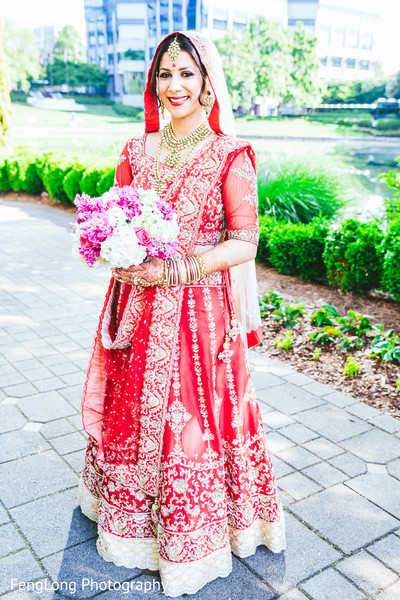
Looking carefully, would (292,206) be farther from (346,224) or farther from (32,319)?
(32,319)

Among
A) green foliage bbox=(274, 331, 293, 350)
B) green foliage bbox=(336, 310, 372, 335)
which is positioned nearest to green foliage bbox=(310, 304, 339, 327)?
green foliage bbox=(336, 310, 372, 335)

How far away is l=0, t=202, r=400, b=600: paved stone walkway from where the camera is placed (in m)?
2.17

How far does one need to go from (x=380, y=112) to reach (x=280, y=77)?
30.6 ft

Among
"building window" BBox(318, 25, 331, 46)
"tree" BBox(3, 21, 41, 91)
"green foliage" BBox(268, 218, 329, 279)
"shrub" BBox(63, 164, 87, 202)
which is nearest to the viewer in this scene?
"green foliage" BBox(268, 218, 329, 279)

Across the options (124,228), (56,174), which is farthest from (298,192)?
(124,228)

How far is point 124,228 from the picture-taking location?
5.82ft

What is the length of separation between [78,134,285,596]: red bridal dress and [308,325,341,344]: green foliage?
8.29 ft

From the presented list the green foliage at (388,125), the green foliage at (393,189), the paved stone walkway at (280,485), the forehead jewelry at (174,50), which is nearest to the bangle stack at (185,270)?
the forehead jewelry at (174,50)

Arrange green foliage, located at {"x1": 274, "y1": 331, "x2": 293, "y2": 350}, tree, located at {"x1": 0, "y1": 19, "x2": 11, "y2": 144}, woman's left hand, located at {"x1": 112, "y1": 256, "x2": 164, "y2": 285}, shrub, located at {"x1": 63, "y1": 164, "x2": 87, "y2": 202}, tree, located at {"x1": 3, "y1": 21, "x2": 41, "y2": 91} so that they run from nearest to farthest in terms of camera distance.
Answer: woman's left hand, located at {"x1": 112, "y1": 256, "x2": 164, "y2": 285}, green foliage, located at {"x1": 274, "y1": 331, "x2": 293, "y2": 350}, shrub, located at {"x1": 63, "y1": 164, "x2": 87, "y2": 202}, tree, located at {"x1": 0, "y1": 19, "x2": 11, "y2": 144}, tree, located at {"x1": 3, "y1": 21, "x2": 41, "y2": 91}

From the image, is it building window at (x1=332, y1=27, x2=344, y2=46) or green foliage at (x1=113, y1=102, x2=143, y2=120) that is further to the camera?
building window at (x1=332, y1=27, x2=344, y2=46)

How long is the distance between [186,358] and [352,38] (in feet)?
288

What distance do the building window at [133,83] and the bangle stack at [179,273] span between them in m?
70.4

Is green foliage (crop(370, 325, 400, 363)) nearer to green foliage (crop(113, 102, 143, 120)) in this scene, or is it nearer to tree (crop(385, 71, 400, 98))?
tree (crop(385, 71, 400, 98))

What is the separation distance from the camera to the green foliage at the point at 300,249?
20.8 feet
